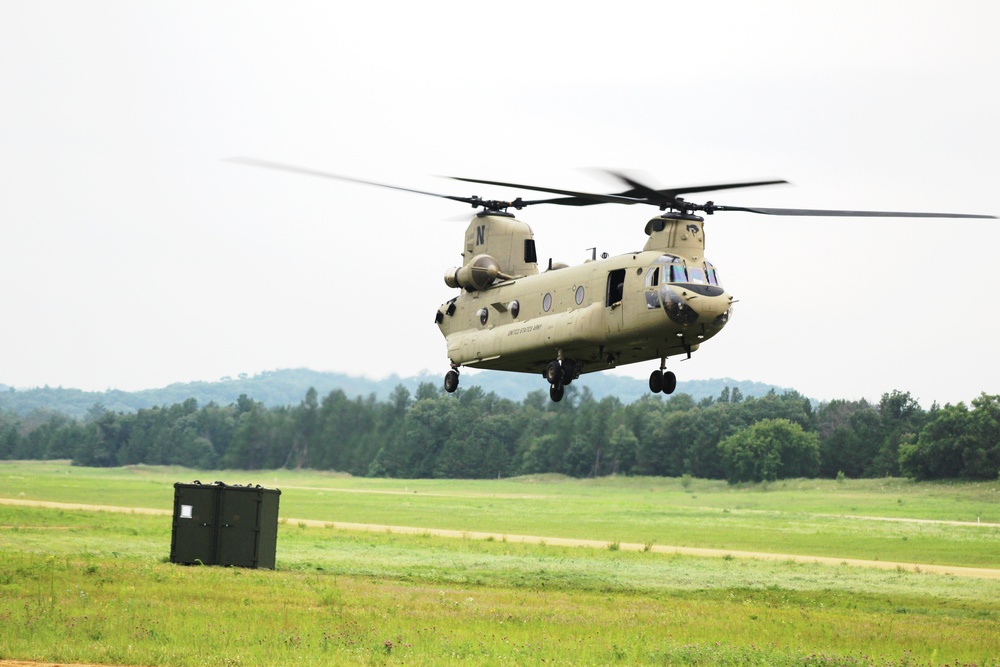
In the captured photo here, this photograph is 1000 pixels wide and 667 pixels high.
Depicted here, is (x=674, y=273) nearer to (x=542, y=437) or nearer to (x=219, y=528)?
(x=219, y=528)

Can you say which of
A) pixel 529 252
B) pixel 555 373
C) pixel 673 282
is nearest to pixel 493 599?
pixel 555 373

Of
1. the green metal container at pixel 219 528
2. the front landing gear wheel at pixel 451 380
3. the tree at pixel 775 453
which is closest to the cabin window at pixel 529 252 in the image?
the front landing gear wheel at pixel 451 380

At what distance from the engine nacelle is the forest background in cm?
8175

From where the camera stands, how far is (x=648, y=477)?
427ft

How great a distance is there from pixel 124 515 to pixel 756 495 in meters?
63.7

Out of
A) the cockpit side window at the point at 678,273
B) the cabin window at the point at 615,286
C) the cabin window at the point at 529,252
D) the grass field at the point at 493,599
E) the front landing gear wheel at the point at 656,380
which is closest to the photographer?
the grass field at the point at 493,599

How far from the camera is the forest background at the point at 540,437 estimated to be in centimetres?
11844

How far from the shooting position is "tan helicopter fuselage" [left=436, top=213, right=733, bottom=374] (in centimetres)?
2877

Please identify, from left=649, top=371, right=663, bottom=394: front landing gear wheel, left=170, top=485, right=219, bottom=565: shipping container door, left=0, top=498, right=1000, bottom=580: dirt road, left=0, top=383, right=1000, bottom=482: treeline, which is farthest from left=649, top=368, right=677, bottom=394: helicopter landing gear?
left=0, top=383, right=1000, bottom=482: treeline

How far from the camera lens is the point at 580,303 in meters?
30.8

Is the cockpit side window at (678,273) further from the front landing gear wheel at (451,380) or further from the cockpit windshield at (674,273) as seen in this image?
the front landing gear wheel at (451,380)

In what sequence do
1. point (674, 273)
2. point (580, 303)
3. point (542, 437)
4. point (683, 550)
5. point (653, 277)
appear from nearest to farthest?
point (674, 273) < point (653, 277) < point (580, 303) < point (683, 550) < point (542, 437)

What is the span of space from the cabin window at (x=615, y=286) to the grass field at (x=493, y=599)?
23.8 feet

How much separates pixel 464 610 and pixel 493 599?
2.82m
